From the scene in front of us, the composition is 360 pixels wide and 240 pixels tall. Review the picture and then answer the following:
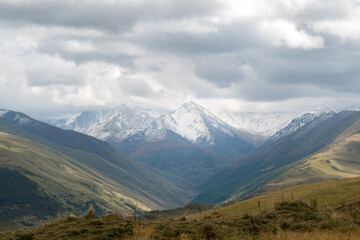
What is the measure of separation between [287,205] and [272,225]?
7.81 metres

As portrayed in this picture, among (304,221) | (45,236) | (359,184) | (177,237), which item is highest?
(359,184)

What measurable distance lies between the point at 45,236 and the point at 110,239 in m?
4.81

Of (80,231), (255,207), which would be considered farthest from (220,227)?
(255,207)

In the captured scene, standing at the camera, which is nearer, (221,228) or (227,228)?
(221,228)

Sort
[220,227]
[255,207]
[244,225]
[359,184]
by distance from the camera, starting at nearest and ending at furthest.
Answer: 1. [220,227]
2. [244,225]
3. [359,184]
4. [255,207]

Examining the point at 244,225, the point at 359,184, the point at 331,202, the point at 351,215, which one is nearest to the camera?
the point at 244,225

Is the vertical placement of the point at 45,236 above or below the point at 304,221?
below

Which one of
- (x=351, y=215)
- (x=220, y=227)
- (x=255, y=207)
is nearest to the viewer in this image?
(x=220, y=227)

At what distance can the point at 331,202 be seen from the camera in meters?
41.7

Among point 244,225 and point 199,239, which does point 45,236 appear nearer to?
point 199,239

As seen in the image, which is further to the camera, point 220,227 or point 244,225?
point 244,225

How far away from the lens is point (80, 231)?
25094 mm

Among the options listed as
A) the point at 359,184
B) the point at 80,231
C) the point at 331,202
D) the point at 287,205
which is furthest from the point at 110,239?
the point at 359,184

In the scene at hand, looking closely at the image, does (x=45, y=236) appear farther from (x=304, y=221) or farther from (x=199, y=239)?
(x=304, y=221)
